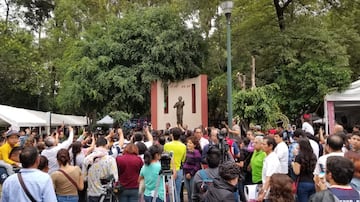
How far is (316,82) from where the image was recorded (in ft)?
56.1

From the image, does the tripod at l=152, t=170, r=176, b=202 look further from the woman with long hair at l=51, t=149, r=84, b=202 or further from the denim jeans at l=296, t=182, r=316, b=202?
the denim jeans at l=296, t=182, r=316, b=202

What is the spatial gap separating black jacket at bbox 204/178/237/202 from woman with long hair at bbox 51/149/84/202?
7.32ft

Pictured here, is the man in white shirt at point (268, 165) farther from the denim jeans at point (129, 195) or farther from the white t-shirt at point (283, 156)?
the denim jeans at point (129, 195)

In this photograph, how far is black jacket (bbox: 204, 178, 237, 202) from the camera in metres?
3.90

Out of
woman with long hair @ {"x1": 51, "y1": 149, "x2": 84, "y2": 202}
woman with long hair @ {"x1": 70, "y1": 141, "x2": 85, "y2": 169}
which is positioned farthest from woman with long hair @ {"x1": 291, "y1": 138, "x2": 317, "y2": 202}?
woman with long hair @ {"x1": 70, "y1": 141, "x2": 85, "y2": 169}

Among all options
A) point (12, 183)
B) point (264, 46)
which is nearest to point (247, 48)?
point (264, 46)

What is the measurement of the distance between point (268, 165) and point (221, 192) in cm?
208

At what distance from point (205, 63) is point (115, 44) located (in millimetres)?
5388

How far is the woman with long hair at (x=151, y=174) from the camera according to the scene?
6.07m

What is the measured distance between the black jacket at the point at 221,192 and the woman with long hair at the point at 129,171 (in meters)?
2.65

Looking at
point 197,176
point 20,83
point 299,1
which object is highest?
point 299,1

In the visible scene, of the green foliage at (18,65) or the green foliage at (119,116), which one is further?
the green foliage at (18,65)

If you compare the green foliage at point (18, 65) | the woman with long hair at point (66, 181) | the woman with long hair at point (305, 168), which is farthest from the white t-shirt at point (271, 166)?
the green foliage at point (18, 65)

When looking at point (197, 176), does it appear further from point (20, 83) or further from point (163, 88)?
point (20, 83)
